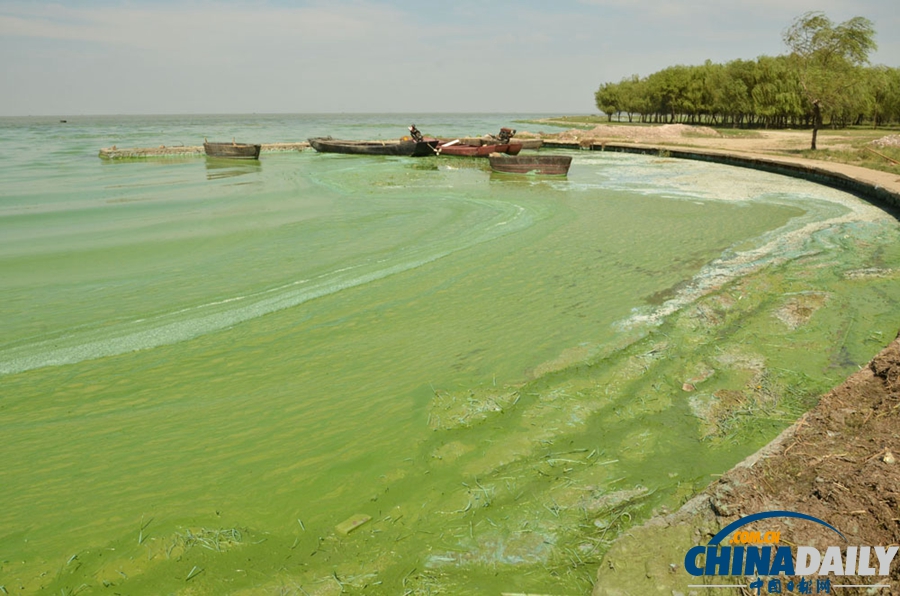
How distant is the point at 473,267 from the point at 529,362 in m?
4.19

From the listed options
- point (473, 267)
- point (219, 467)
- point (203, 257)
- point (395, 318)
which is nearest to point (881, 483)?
point (219, 467)

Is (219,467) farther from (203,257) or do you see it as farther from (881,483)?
(203,257)

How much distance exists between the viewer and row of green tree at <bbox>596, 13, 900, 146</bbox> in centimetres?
2583

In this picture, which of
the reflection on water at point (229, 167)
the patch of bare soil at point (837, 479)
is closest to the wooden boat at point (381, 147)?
the reflection on water at point (229, 167)

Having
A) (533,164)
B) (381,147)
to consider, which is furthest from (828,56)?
(381,147)

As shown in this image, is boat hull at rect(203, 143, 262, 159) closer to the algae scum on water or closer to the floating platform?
the floating platform

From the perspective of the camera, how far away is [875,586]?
2502 mm

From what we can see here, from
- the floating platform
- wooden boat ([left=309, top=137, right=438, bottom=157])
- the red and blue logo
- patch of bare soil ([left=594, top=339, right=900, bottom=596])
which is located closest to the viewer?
the red and blue logo

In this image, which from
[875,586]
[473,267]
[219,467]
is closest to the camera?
[875,586]

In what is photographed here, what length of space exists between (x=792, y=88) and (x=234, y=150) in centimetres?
5009

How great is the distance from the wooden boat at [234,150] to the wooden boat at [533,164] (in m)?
17.3

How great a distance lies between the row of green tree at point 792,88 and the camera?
25.8 metres

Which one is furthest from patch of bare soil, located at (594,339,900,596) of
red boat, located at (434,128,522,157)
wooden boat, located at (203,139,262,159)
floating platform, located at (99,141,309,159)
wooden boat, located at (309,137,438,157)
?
floating platform, located at (99,141,309,159)

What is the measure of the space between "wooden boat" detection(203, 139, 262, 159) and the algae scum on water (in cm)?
2371
